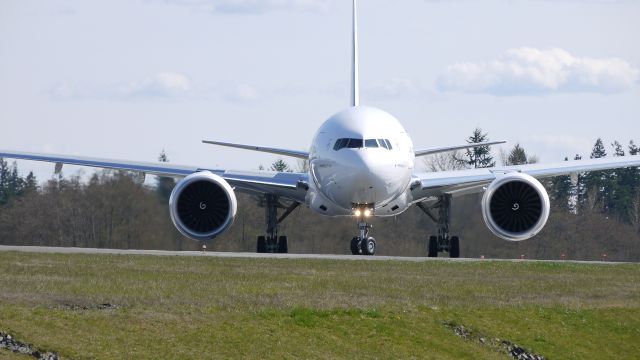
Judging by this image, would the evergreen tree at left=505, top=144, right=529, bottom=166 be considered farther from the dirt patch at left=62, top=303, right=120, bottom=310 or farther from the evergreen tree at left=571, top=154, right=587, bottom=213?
the dirt patch at left=62, top=303, right=120, bottom=310

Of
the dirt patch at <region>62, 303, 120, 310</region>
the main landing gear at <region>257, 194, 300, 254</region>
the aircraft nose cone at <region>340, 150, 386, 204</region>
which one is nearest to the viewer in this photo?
the dirt patch at <region>62, 303, 120, 310</region>

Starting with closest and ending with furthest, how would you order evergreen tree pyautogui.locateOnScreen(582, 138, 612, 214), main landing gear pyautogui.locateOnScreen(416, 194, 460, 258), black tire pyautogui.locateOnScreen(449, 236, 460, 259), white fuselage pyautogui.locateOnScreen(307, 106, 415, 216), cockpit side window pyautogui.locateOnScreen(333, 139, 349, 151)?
white fuselage pyautogui.locateOnScreen(307, 106, 415, 216), cockpit side window pyautogui.locateOnScreen(333, 139, 349, 151), black tire pyautogui.locateOnScreen(449, 236, 460, 259), main landing gear pyautogui.locateOnScreen(416, 194, 460, 258), evergreen tree pyautogui.locateOnScreen(582, 138, 612, 214)

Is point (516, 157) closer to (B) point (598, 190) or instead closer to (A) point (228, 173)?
(B) point (598, 190)

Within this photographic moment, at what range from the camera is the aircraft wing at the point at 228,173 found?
42000 mm

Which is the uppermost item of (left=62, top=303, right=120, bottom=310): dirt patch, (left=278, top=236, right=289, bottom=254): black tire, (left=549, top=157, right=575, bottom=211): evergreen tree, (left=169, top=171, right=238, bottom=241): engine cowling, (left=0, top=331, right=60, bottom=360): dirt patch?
(left=549, top=157, right=575, bottom=211): evergreen tree

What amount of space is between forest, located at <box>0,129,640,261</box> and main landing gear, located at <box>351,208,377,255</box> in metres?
4.08

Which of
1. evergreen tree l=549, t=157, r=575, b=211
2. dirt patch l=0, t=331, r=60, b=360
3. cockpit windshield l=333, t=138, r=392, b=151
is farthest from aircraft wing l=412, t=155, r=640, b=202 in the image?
dirt patch l=0, t=331, r=60, b=360

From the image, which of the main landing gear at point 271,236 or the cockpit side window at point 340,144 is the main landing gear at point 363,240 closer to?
the cockpit side window at point 340,144

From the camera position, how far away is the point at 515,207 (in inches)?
1549

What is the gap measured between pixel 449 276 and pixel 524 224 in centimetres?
878

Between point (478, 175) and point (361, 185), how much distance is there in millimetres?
5176

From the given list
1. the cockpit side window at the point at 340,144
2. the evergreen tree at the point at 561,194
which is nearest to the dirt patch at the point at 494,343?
the cockpit side window at the point at 340,144

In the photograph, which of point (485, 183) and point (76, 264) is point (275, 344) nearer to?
point (76, 264)

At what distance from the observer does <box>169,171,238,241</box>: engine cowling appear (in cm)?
3950
